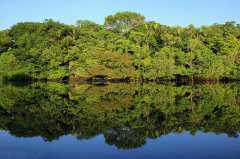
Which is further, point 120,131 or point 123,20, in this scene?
point 123,20

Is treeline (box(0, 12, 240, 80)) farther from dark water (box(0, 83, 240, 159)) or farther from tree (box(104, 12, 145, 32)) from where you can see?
dark water (box(0, 83, 240, 159))

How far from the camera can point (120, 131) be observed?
1466 cm

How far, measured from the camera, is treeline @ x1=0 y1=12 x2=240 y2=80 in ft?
168

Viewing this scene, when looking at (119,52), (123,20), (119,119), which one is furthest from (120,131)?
(123,20)

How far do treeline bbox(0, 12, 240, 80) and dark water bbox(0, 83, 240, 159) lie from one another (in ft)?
91.5

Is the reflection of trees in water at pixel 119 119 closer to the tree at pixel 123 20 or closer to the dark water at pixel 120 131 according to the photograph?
the dark water at pixel 120 131

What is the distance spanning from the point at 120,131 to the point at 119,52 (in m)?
37.3

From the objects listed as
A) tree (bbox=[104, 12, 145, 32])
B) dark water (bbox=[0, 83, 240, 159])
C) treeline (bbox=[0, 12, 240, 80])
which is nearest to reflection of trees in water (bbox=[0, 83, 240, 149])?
dark water (bbox=[0, 83, 240, 159])

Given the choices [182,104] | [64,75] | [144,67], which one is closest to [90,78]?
[64,75]

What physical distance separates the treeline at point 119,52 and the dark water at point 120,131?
27884 mm

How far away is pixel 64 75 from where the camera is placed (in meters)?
54.6

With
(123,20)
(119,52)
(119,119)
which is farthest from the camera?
(123,20)

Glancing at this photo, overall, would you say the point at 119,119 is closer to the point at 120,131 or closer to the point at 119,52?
the point at 120,131

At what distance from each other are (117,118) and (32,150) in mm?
6897
